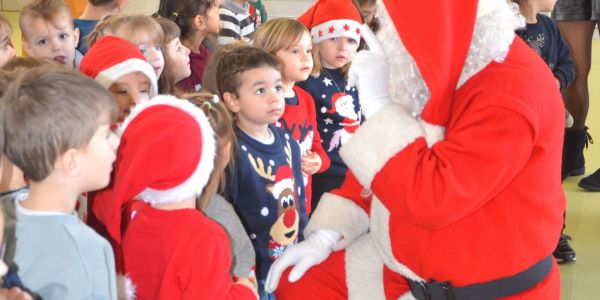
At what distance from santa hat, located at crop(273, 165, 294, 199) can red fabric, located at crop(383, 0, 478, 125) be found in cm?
90

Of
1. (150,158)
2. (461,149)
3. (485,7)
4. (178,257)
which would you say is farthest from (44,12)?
(461,149)

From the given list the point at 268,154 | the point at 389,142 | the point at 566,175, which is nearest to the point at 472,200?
the point at 389,142

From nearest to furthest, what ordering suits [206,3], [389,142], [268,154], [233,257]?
1. [389,142]
2. [233,257]
3. [268,154]
4. [206,3]

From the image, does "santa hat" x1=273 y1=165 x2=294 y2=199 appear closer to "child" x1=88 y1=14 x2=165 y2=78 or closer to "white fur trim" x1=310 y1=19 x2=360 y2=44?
"child" x1=88 y1=14 x2=165 y2=78

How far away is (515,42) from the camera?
5.82 feet

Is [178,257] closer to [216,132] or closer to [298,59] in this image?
[216,132]

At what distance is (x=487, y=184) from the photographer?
5.24 feet

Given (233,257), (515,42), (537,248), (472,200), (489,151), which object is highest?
(515,42)

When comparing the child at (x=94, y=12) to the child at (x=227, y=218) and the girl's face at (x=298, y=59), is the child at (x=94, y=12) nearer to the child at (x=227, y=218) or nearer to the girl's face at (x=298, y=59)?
the girl's face at (x=298, y=59)

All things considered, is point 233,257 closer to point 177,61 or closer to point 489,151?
point 489,151

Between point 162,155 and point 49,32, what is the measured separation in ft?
5.90

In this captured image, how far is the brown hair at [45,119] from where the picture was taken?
146 cm

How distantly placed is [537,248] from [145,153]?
91cm

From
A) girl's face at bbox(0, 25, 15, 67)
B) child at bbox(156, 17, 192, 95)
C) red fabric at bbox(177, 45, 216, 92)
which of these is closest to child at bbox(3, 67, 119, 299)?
girl's face at bbox(0, 25, 15, 67)
